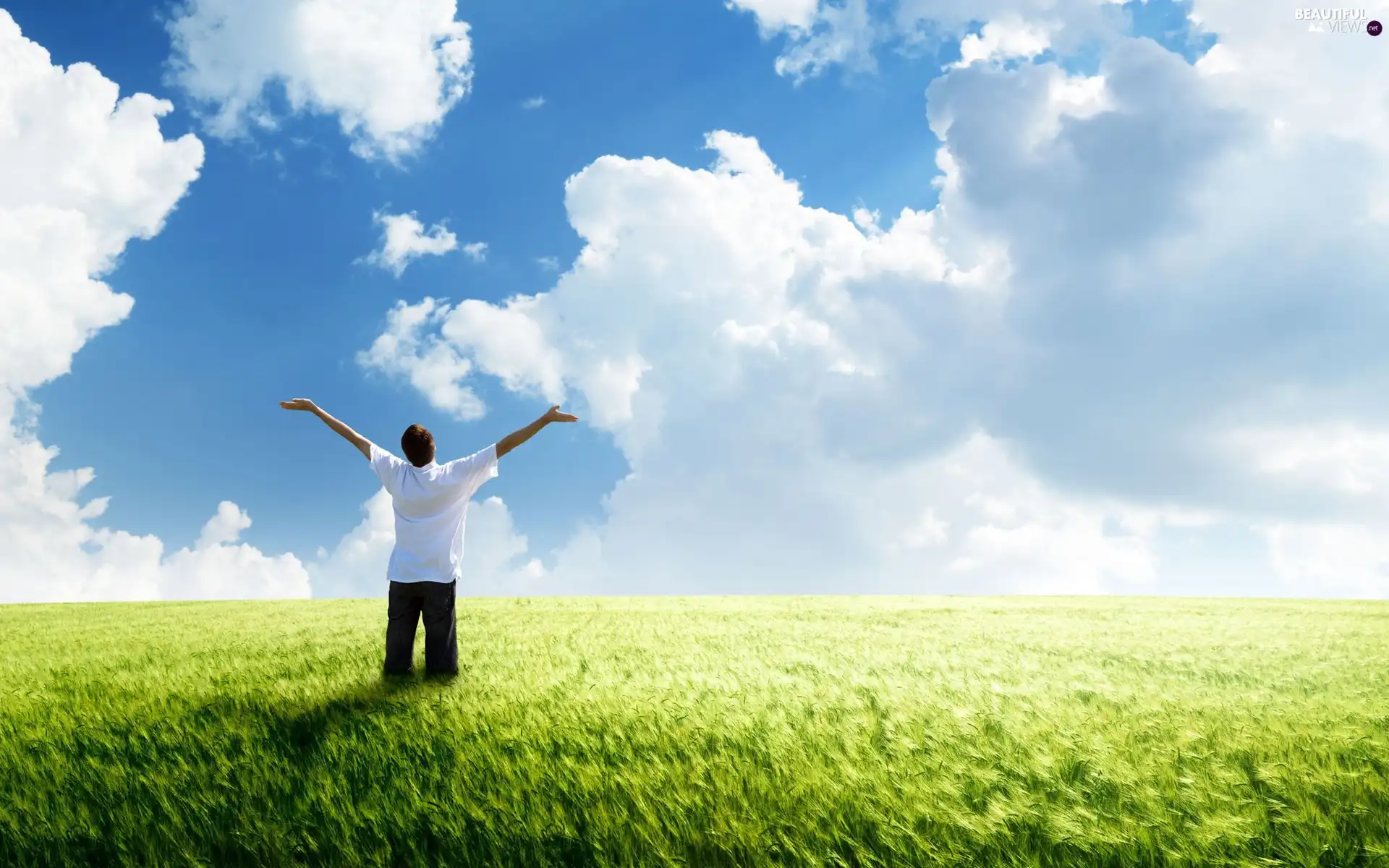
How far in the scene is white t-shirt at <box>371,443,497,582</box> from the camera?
750 centimetres

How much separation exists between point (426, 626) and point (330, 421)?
2.42 metres

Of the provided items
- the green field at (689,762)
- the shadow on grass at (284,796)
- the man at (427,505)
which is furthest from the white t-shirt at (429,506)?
the shadow on grass at (284,796)

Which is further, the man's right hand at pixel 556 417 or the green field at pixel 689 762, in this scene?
the man's right hand at pixel 556 417

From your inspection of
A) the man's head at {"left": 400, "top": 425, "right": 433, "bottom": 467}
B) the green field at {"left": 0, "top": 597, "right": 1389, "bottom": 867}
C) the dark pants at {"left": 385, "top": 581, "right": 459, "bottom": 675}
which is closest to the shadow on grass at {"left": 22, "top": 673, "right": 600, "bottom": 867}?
the green field at {"left": 0, "top": 597, "right": 1389, "bottom": 867}

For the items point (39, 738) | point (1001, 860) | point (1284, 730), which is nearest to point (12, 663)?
point (39, 738)

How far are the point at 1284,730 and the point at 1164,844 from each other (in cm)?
334

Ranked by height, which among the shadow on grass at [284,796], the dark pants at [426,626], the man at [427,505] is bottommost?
the shadow on grass at [284,796]

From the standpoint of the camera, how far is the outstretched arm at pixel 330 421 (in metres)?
7.93

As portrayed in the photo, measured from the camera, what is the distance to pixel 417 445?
7.65 meters

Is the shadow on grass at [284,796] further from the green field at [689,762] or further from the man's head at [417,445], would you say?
the man's head at [417,445]

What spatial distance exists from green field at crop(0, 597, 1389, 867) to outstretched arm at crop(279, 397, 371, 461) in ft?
8.22

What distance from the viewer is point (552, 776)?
491 centimetres

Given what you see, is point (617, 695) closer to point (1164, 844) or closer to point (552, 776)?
point (552, 776)

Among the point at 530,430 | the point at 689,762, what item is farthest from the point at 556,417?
the point at 689,762
